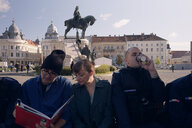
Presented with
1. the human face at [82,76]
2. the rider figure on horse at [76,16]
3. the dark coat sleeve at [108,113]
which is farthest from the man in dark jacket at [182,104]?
the rider figure on horse at [76,16]

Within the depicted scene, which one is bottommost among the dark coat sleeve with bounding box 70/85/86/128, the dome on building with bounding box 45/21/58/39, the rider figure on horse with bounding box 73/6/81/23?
the dark coat sleeve with bounding box 70/85/86/128

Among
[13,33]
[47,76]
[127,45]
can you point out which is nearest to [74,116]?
[47,76]

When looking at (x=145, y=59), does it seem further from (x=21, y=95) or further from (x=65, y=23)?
(x=65, y=23)

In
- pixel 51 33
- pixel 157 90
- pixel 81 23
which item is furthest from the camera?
pixel 51 33

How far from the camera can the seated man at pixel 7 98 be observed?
107 inches

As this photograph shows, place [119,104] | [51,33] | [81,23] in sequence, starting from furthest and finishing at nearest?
[51,33]
[81,23]
[119,104]

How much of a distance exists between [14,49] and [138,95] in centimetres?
7810

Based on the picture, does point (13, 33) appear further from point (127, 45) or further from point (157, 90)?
point (157, 90)

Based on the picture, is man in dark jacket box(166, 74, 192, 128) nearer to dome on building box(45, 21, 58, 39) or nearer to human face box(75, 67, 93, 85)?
human face box(75, 67, 93, 85)

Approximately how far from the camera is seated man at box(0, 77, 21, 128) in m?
2.73

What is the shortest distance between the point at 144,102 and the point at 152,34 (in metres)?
78.6

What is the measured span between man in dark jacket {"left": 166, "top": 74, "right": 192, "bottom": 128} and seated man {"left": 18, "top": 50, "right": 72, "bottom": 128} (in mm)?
1582

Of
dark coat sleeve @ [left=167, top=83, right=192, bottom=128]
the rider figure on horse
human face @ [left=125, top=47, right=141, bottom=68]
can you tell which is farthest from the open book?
the rider figure on horse

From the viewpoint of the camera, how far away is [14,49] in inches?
2862
